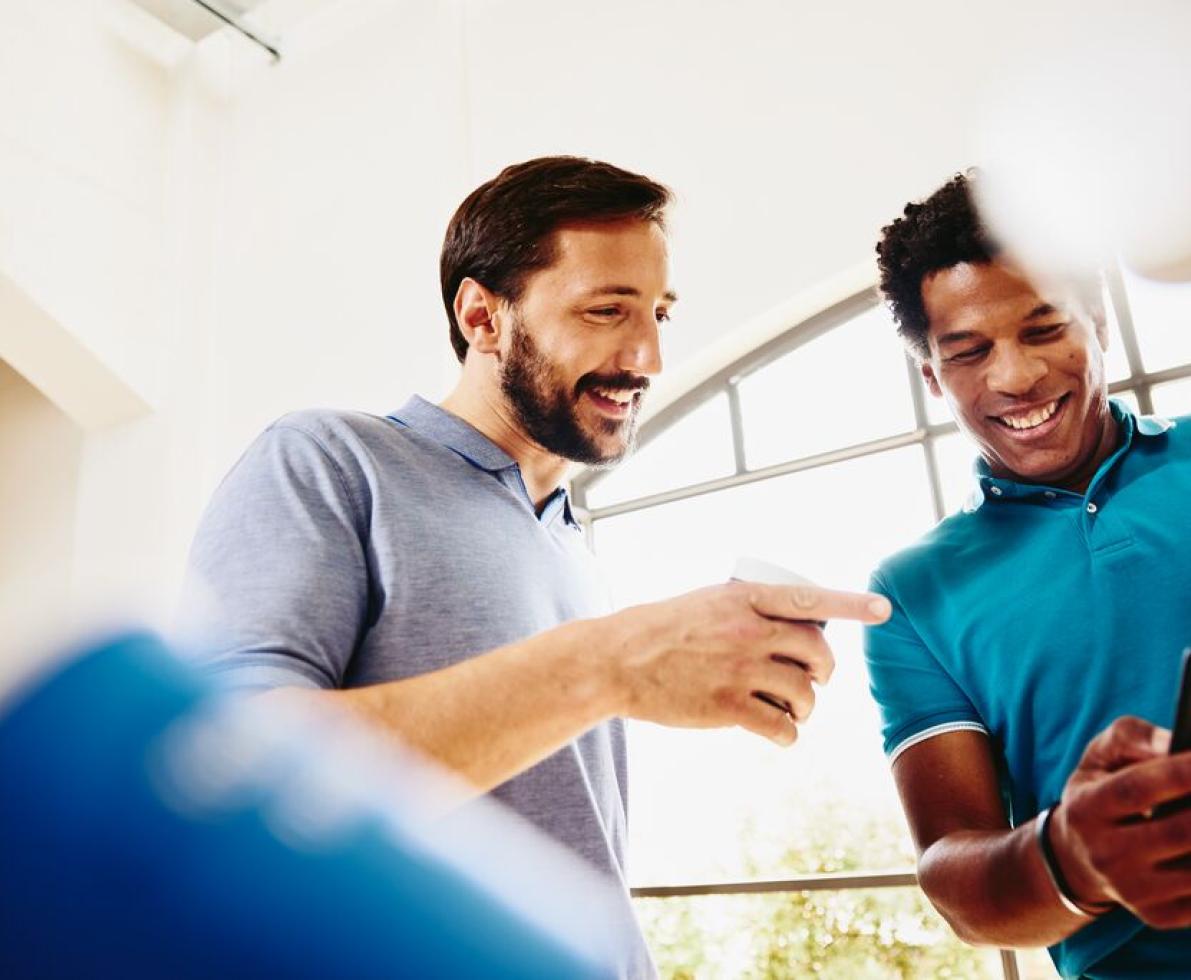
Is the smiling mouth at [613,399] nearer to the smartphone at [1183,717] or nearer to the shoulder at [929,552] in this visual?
the shoulder at [929,552]

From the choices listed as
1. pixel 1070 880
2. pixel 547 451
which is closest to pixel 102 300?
pixel 547 451

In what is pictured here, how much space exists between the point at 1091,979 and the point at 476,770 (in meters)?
0.80

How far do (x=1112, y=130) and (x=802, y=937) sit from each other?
2956 millimetres

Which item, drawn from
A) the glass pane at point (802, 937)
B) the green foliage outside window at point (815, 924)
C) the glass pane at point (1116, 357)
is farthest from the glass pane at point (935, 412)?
the glass pane at point (802, 937)

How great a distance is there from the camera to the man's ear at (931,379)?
1655mm

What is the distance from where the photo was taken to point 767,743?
3508 mm

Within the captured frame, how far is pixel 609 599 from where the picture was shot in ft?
5.08

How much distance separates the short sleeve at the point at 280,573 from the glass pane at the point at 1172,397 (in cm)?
298

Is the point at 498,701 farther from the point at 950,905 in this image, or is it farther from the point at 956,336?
the point at 956,336

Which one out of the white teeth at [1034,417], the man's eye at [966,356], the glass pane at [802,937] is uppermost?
the man's eye at [966,356]

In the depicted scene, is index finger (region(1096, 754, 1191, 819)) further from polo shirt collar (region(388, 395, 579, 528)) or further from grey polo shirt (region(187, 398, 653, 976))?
polo shirt collar (region(388, 395, 579, 528))

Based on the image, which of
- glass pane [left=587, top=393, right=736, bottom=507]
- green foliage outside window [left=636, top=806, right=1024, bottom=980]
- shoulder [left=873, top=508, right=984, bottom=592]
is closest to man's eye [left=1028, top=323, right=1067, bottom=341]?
A: shoulder [left=873, top=508, right=984, bottom=592]

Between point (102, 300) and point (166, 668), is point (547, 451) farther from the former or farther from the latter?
point (102, 300)

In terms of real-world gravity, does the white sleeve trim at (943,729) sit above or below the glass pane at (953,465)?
below
